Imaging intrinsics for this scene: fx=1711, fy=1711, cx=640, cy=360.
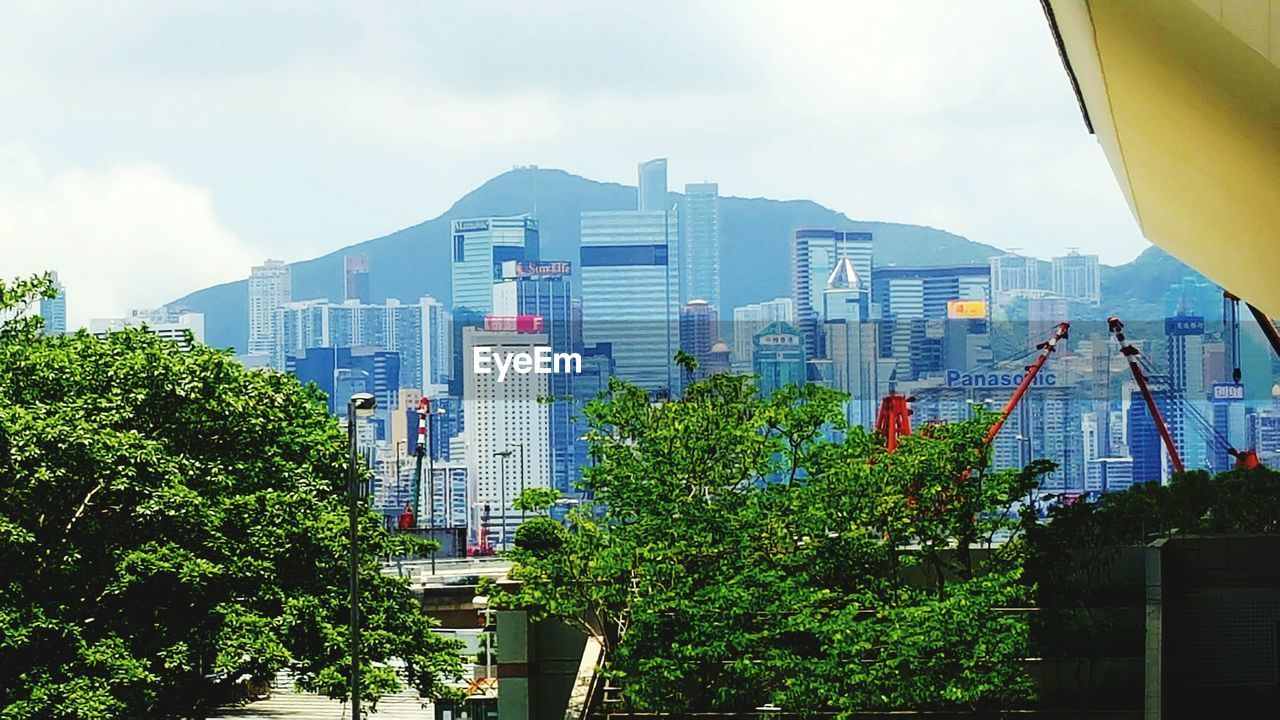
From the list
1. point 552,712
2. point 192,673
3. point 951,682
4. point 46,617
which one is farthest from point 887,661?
point 46,617

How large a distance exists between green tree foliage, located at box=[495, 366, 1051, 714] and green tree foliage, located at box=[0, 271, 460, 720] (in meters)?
2.89

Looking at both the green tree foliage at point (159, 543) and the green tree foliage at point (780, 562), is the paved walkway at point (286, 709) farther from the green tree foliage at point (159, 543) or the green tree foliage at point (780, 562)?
the green tree foliage at point (780, 562)

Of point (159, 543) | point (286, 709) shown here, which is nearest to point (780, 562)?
point (159, 543)

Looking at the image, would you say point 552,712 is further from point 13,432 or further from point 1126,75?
point 1126,75

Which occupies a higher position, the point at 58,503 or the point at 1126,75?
the point at 1126,75

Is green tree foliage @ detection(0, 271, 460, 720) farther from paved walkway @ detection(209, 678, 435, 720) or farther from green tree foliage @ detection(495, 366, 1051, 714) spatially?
paved walkway @ detection(209, 678, 435, 720)

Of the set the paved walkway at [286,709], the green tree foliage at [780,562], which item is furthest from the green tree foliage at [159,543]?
the paved walkway at [286,709]

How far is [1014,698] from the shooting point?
2516 cm

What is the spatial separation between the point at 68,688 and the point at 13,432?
335 cm

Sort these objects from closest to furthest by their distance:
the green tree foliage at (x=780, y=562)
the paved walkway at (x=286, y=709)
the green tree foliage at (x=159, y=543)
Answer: the green tree foliage at (x=159, y=543) < the green tree foliage at (x=780, y=562) < the paved walkway at (x=286, y=709)

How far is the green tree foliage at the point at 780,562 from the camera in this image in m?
25.1

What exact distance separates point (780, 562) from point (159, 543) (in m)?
9.31

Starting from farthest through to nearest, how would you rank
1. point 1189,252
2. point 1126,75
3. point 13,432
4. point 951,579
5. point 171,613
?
point 951,579 → point 171,613 → point 13,432 → point 1189,252 → point 1126,75

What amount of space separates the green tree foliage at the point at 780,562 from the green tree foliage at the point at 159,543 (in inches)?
114
